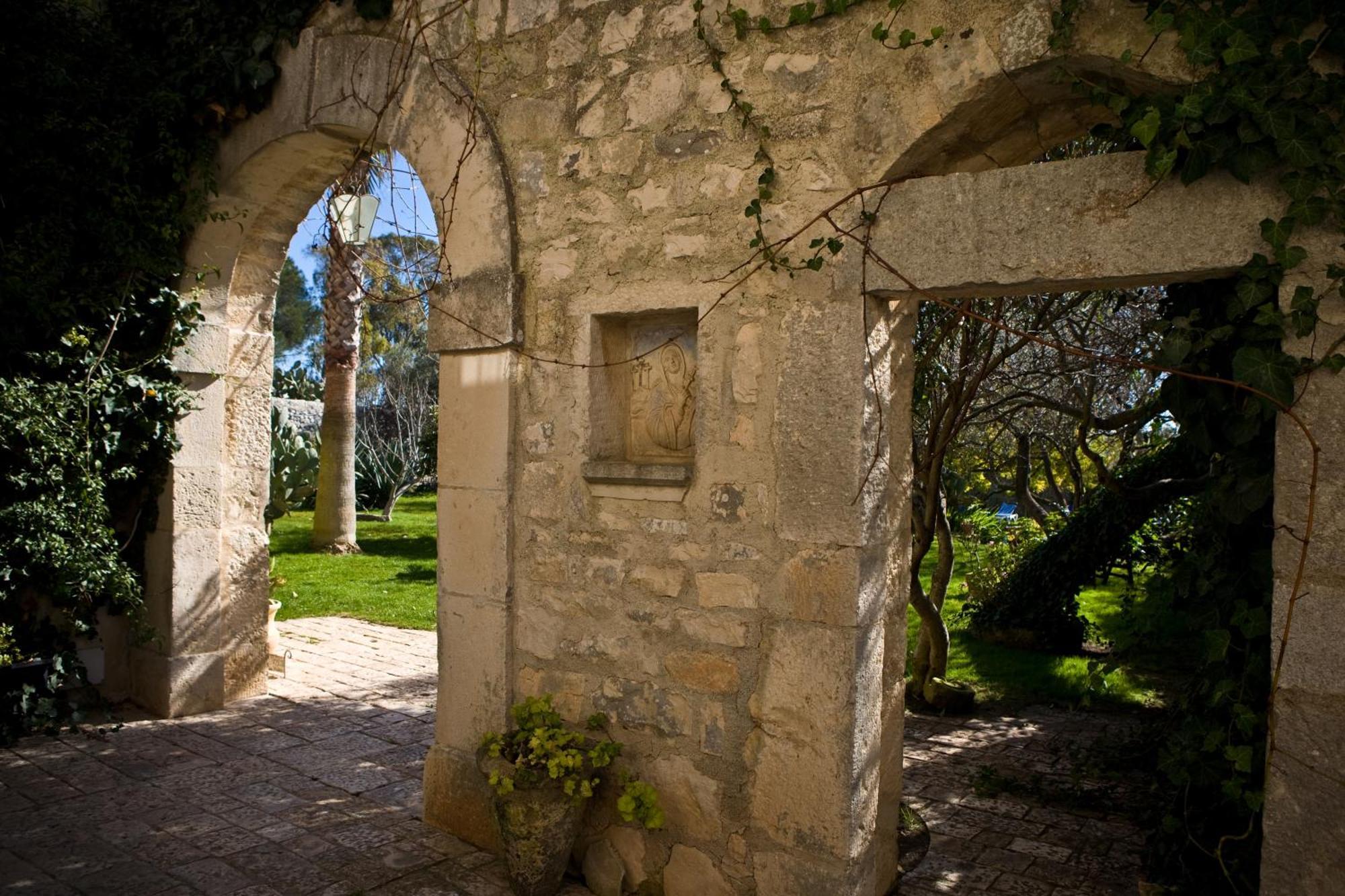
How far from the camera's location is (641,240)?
3371 mm

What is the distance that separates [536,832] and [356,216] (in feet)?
13.1

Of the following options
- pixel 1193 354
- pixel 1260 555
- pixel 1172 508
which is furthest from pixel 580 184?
pixel 1172 508

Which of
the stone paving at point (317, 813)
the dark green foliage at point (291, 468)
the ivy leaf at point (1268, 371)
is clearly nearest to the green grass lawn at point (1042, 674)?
the stone paving at point (317, 813)

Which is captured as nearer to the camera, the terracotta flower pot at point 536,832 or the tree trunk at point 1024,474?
the terracotta flower pot at point 536,832

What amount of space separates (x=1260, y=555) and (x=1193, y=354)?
0.57m

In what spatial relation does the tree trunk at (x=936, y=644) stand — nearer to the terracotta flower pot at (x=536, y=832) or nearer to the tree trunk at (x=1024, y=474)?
the tree trunk at (x=1024, y=474)

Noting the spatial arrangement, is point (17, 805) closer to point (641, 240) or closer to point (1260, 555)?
point (641, 240)

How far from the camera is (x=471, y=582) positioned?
3791 millimetres

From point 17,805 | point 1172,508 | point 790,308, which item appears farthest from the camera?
point 1172,508

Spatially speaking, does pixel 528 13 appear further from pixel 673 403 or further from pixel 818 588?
pixel 818 588

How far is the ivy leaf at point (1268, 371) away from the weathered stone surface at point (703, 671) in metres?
1.69

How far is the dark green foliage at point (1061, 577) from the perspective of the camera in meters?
6.85

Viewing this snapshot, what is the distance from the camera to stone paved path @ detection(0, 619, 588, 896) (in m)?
3.39

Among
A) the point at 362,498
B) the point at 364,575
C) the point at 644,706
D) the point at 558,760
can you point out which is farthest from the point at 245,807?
the point at 362,498
